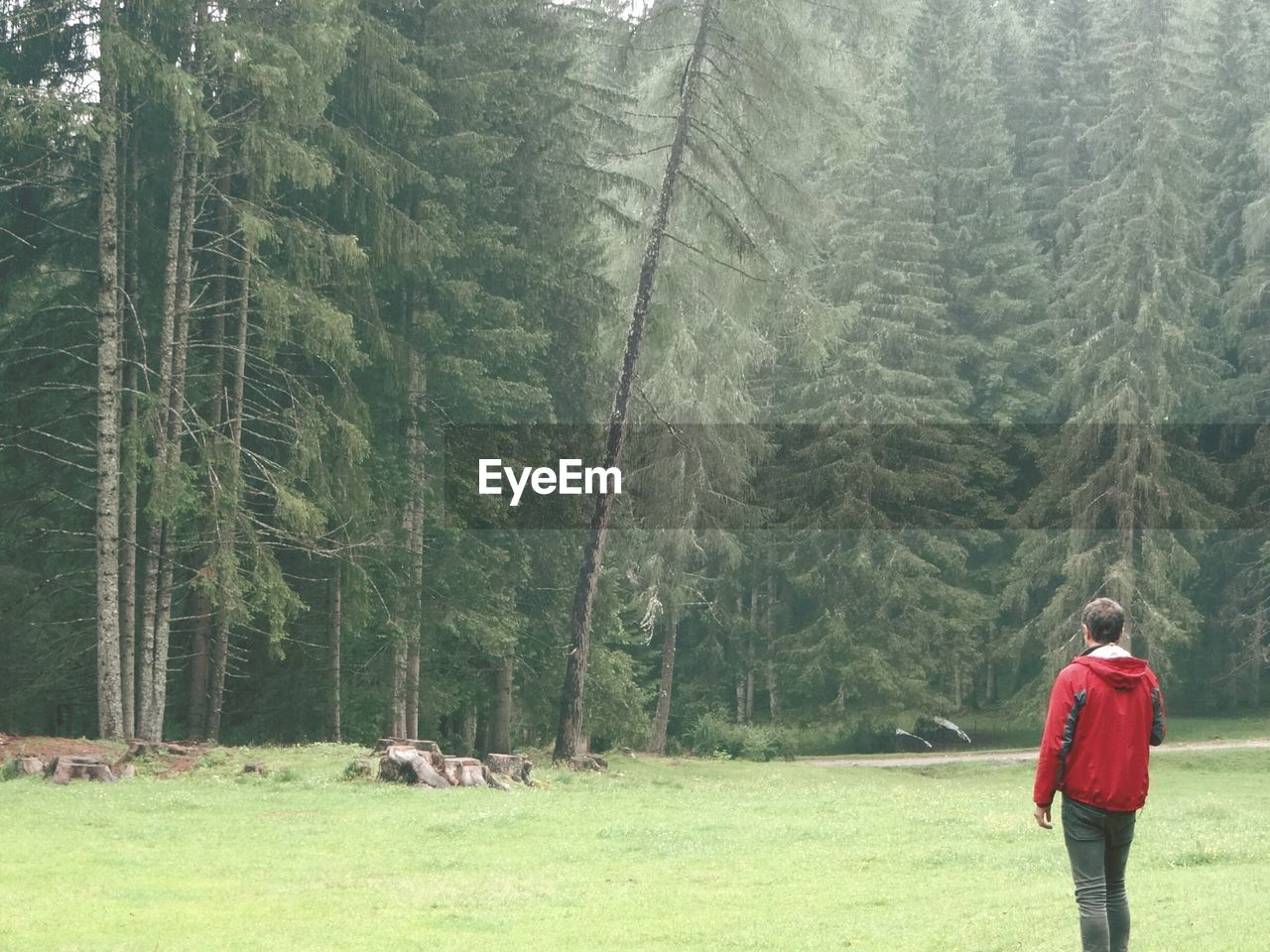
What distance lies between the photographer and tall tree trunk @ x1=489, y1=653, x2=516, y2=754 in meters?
28.7

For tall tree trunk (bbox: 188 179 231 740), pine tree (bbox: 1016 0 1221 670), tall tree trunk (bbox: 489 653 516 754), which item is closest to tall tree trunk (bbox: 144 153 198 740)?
tall tree trunk (bbox: 188 179 231 740)

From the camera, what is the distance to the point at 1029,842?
43.5 feet

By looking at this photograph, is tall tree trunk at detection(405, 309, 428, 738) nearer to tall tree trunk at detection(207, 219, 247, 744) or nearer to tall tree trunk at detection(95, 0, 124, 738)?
tall tree trunk at detection(207, 219, 247, 744)

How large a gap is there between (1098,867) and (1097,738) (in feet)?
2.01

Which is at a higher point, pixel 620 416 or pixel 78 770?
pixel 620 416

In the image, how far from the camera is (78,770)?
1698 cm

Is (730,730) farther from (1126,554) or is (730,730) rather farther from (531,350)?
(531,350)

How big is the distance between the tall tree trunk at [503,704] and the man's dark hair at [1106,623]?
855 inches

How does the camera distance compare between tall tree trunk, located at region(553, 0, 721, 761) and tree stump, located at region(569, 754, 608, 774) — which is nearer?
tree stump, located at region(569, 754, 608, 774)

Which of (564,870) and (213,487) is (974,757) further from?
(564,870)

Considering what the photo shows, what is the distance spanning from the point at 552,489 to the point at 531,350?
2793 mm

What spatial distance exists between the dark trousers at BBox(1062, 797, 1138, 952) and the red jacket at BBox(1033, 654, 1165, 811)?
8 centimetres

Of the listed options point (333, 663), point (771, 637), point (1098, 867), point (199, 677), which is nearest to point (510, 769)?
point (333, 663)

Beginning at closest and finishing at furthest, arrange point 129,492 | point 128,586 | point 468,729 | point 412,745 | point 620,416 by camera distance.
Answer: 1. point 412,745
2. point 129,492
3. point 128,586
4. point 620,416
5. point 468,729
